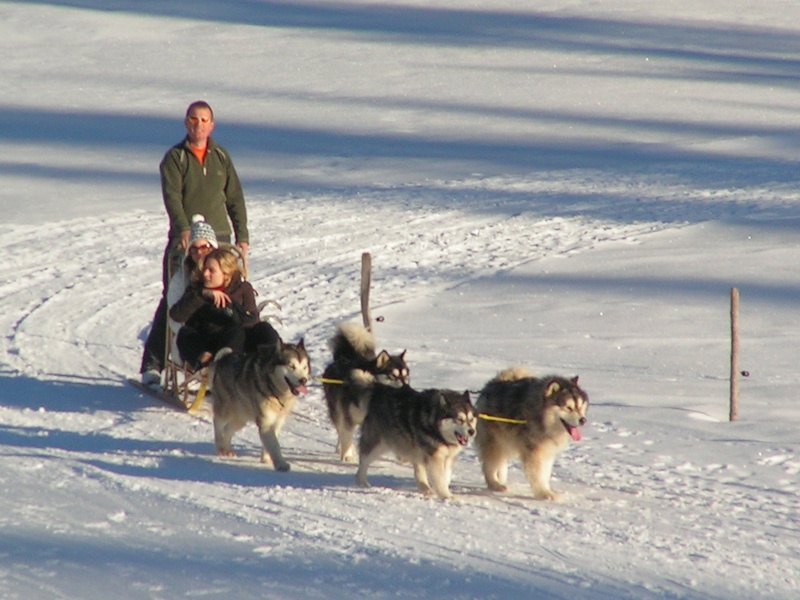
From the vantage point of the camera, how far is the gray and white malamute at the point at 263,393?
20.5 ft

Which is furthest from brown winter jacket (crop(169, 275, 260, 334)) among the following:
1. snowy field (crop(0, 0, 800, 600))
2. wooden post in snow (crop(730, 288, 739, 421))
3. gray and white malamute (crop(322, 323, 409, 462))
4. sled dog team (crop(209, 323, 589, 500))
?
wooden post in snow (crop(730, 288, 739, 421))

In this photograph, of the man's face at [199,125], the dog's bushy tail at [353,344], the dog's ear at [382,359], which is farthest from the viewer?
the man's face at [199,125]

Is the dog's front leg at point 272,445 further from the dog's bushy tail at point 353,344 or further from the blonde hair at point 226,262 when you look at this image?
the blonde hair at point 226,262

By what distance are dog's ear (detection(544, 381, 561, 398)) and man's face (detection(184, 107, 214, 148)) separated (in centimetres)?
288

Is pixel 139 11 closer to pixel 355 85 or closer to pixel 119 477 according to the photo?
pixel 355 85

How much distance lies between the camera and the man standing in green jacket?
7598 mm

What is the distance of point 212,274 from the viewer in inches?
284

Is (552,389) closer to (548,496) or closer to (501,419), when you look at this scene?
(501,419)

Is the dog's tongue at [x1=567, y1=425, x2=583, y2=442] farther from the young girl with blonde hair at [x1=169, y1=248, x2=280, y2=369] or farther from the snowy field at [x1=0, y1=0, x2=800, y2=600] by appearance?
the young girl with blonde hair at [x1=169, y1=248, x2=280, y2=369]

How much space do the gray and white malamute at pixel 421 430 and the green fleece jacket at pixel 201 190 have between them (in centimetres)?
218

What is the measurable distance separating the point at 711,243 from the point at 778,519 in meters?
7.36

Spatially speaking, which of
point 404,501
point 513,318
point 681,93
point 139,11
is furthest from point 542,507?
point 139,11

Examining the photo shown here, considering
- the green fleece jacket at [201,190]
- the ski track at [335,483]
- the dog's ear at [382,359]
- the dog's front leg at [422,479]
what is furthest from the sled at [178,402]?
the dog's front leg at [422,479]

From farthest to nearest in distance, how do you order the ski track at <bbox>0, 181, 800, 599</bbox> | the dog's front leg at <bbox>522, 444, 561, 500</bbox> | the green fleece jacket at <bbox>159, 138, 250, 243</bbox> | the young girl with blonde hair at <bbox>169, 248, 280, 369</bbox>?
the green fleece jacket at <bbox>159, 138, 250, 243</bbox> < the young girl with blonde hair at <bbox>169, 248, 280, 369</bbox> < the dog's front leg at <bbox>522, 444, 561, 500</bbox> < the ski track at <bbox>0, 181, 800, 599</bbox>
